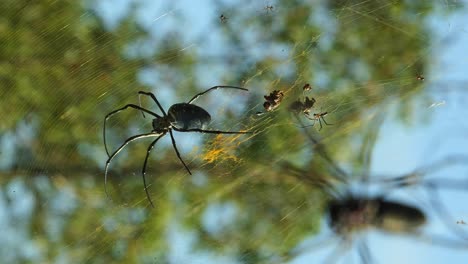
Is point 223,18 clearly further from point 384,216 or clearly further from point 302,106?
point 384,216

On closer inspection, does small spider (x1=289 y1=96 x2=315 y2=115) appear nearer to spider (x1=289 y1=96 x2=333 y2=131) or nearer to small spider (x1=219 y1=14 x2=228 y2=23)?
spider (x1=289 y1=96 x2=333 y2=131)

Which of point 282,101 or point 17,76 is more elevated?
point 17,76

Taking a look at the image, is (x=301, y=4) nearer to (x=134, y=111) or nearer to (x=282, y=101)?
(x=282, y=101)

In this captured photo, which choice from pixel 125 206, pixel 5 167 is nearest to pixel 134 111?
pixel 125 206

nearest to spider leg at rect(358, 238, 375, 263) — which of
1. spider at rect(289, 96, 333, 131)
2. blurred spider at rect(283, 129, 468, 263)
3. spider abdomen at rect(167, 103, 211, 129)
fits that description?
blurred spider at rect(283, 129, 468, 263)

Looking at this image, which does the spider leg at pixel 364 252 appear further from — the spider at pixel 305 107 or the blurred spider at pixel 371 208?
the spider at pixel 305 107

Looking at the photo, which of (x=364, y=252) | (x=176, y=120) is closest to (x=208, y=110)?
(x=176, y=120)

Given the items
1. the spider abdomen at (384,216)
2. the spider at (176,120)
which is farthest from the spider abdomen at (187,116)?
the spider abdomen at (384,216)
